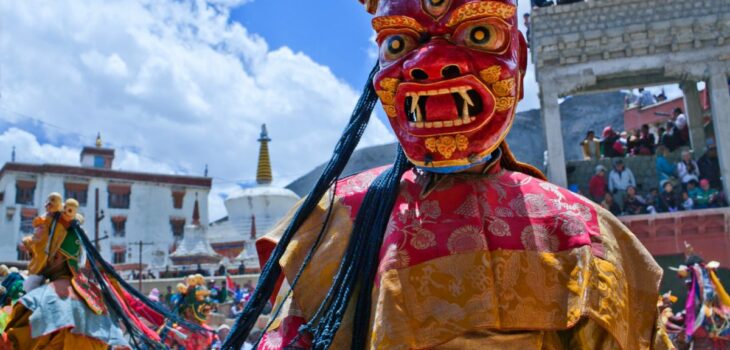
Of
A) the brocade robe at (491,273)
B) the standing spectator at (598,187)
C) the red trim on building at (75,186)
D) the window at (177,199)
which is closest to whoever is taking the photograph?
the brocade robe at (491,273)

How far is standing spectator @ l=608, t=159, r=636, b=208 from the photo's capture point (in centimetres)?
1552

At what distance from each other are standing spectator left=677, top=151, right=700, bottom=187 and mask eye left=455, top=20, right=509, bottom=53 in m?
14.0

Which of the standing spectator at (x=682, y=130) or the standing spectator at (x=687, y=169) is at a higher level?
the standing spectator at (x=682, y=130)

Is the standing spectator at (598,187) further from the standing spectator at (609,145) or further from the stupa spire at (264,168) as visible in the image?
the stupa spire at (264,168)

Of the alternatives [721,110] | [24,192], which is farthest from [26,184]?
[721,110]

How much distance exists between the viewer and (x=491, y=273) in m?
2.43

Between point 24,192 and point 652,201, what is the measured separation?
114ft

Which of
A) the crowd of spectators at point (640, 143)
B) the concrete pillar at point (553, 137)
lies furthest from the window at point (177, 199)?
the concrete pillar at point (553, 137)

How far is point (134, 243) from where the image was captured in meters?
42.4

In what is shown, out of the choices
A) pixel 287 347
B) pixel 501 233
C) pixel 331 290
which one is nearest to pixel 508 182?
pixel 501 233

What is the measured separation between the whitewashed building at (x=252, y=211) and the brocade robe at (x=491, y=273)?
125 feet

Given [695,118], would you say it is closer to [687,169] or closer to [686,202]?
[687,169]

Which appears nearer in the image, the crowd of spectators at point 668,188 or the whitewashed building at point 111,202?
the crowd of spectators at point 668,188

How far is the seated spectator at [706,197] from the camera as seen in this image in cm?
1489
